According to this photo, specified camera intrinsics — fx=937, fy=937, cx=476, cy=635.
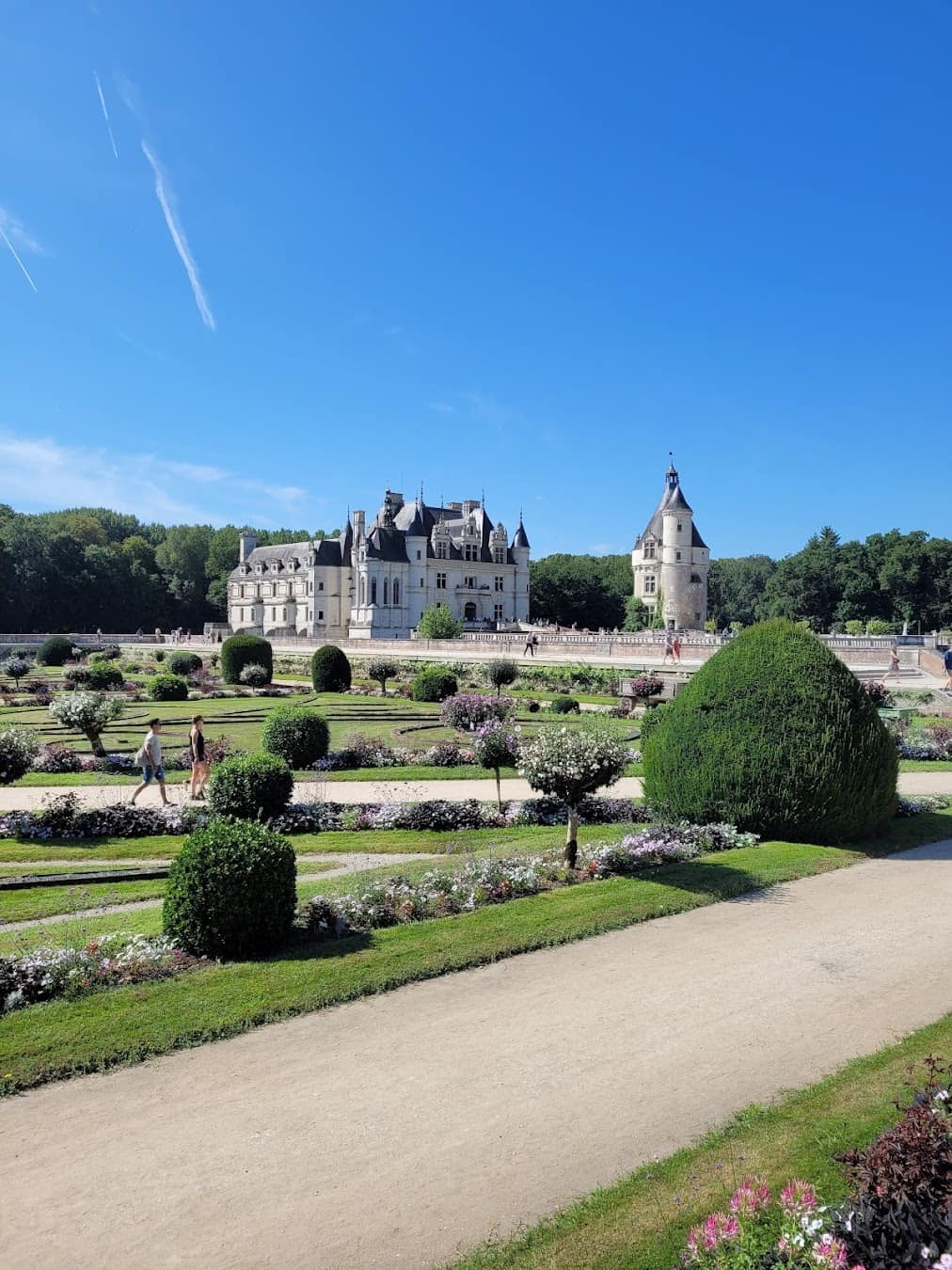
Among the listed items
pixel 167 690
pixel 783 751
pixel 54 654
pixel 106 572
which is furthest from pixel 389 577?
pixel 783 751

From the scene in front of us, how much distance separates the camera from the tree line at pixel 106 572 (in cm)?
7681

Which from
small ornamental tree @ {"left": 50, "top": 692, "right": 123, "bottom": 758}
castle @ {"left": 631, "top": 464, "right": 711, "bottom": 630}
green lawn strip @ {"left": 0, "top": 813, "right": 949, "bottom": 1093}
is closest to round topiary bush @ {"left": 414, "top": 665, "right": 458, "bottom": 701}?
small ornamental tree @ {"left": 50, "top": 692, "right": 123, "bottom": 758}

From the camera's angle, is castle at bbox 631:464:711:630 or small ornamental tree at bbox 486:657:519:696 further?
castle at bbox 631:464:711:630

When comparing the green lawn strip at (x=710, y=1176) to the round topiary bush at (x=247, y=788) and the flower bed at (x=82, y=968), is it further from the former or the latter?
the round topiary bush at (x=247, y=788)

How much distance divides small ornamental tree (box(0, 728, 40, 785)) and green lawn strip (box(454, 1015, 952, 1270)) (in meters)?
11.7

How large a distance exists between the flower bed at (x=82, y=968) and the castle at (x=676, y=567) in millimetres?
80375

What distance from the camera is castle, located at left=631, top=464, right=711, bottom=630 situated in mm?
87250

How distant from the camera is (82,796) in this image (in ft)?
47.7

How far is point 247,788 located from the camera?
1238cm

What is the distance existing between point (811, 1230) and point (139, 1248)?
2.80 m

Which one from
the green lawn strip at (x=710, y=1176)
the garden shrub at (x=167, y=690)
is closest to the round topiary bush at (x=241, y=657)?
the garden shrub at (x=167, y=690)

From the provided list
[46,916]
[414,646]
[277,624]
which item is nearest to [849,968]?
[46,916]

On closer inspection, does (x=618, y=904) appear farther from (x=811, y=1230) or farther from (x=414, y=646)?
(x=414, y=646)

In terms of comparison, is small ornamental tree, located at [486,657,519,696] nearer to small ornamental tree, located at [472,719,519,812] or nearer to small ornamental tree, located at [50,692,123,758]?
small ornamental tree, located at [50,692,123,758]
